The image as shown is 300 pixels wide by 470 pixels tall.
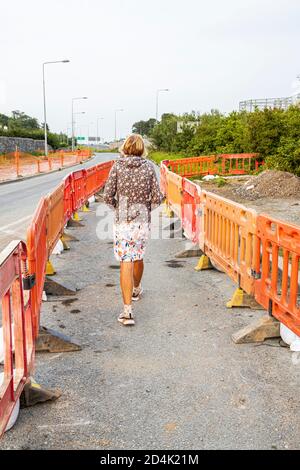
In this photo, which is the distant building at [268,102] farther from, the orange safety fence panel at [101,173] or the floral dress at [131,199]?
the floral dress at [131,199]

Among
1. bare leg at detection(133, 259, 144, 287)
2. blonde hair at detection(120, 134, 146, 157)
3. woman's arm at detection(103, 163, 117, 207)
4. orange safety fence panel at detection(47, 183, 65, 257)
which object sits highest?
blonde hair at detection(120, 134, 146, 157)

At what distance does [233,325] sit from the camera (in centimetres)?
535

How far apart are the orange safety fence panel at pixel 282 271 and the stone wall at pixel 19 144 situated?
2083 inches

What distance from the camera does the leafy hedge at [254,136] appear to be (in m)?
20.5

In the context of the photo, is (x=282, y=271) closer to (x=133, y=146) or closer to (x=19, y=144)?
(x=133, y=146)

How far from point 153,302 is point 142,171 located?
154cm

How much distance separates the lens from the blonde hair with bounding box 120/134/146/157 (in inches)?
217

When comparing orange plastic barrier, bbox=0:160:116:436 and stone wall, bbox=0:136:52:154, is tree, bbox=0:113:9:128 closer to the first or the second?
stone wall, bbox=0:136:52:154

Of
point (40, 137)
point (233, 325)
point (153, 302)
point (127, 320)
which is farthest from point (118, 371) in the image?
point (40, 137)

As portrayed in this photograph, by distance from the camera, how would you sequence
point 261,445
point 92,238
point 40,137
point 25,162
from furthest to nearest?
point 40,137, point 25,162, point 92,238, point 261,445

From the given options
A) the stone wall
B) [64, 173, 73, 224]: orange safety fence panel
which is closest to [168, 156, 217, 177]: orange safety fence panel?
[64, 173, 73, 224]: orange safety fence panel

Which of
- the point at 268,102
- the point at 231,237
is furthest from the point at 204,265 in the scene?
the point at 268,102
